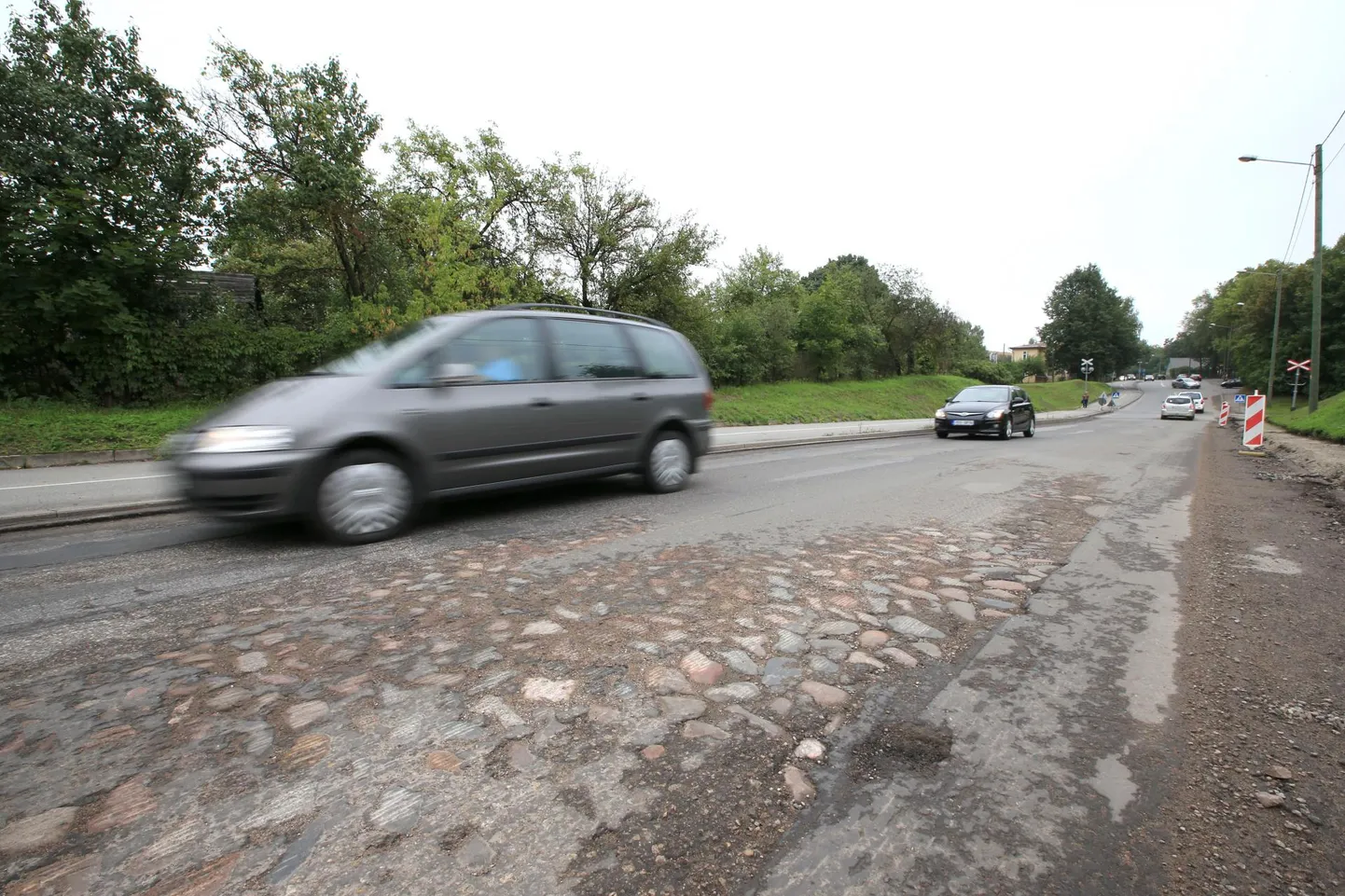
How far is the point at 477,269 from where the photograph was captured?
727 inches

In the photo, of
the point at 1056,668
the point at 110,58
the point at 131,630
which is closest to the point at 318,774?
the point at 131,630

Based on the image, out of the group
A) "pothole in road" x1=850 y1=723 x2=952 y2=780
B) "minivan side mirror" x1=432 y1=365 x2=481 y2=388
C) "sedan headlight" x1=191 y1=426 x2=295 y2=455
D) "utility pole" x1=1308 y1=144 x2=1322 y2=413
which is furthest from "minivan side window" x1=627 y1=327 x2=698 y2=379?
"utility pole" x1=1308 y1=144 x2=1322 y2=413

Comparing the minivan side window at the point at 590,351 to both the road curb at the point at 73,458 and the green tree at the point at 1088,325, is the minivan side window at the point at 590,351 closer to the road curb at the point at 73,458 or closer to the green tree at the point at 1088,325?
the road curb at the point at 73,458

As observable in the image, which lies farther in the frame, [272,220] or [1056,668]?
[272,220]

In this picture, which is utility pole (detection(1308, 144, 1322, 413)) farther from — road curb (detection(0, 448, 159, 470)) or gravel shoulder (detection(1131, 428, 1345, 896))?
road curb (detection(0, 448, 159, 470))

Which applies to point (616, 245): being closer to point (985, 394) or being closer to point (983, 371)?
point (985, 394)

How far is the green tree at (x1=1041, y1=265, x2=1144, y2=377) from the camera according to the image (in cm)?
8706

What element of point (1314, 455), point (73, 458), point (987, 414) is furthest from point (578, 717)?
point (987, 414)

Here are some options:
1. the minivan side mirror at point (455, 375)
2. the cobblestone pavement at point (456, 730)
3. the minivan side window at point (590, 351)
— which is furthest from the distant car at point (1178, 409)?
the minivan side mirror at point (455, 375)

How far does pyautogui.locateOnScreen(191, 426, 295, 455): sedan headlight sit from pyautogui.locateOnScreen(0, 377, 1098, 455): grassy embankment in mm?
8336

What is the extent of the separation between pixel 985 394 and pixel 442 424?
16377 mm

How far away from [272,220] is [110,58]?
472 centimetres

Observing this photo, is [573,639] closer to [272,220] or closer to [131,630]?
[131,630]

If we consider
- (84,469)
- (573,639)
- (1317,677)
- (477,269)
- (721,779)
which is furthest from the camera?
(477,269)
